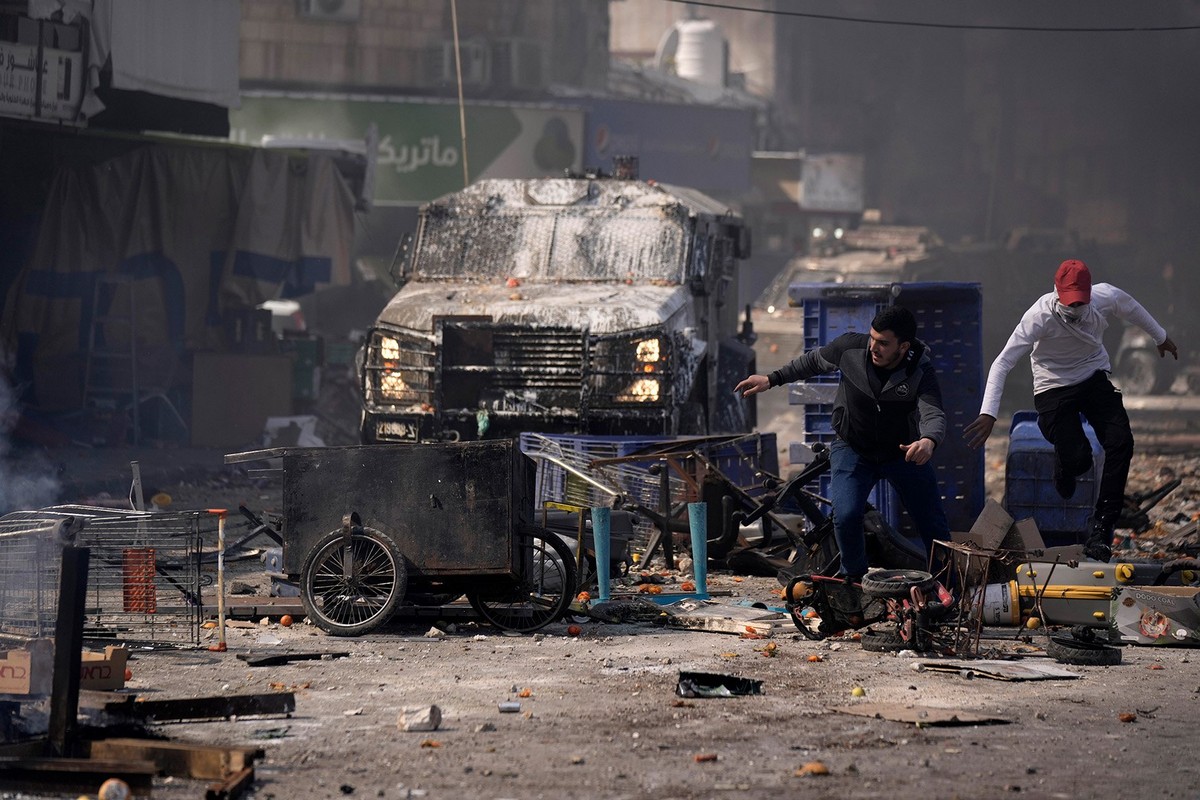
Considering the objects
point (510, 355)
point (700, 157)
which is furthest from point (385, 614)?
point (700, 157)

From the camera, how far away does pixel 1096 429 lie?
9500mm

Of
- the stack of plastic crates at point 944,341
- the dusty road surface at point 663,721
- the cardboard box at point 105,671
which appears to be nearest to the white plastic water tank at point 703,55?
the stack of plastic crates at point 944,341

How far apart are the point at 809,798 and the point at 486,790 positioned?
3.34 feet

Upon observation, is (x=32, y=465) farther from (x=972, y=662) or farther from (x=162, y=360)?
(x=972, y=662)

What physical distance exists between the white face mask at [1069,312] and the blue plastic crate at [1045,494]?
1880 mm

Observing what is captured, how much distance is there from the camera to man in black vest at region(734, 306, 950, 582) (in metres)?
8.05

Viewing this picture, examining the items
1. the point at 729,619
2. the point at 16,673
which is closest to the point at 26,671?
the point at 16,673

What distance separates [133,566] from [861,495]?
139 inches

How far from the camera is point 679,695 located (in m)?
6.76

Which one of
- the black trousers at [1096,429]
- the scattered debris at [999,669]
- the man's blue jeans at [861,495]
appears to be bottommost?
the scattered debris at [999,669]

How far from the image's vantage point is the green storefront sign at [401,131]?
3522cm

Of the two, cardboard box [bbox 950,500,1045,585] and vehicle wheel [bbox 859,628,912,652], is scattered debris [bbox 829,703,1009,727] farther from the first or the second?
cardboard box [bbox 950,500,1045,585]

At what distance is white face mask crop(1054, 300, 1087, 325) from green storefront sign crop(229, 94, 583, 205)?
26505 millimetres

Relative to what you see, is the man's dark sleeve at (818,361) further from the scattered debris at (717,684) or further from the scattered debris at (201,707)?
the scattered debris at (201,707)
